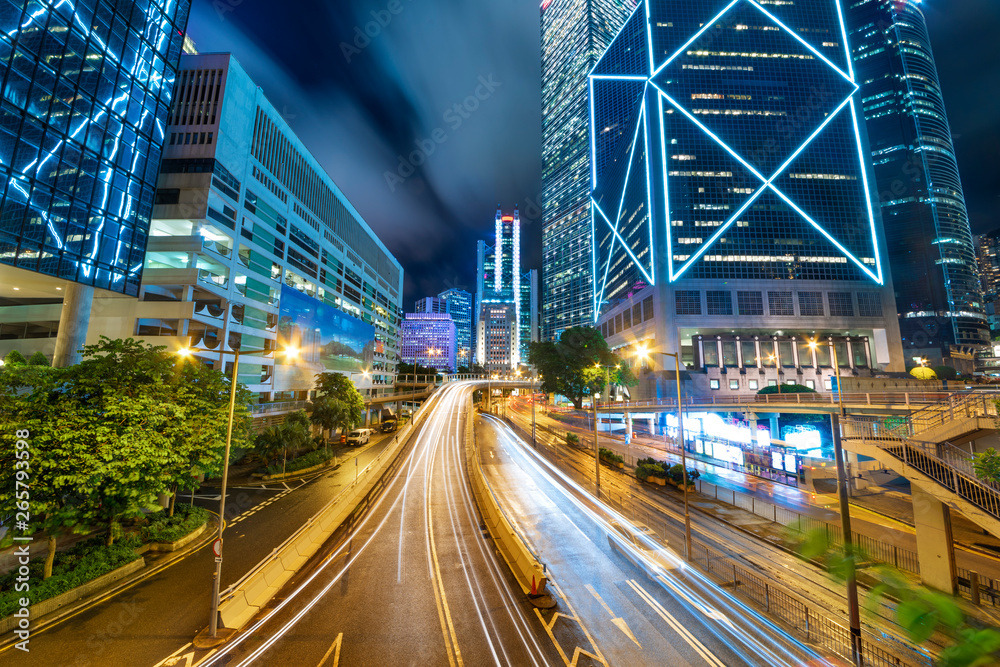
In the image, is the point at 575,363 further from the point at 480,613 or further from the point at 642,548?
the point at 480,613

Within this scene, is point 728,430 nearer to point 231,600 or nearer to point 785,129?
point 231,600

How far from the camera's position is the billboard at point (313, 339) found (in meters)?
54.6

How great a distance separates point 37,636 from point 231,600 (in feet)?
17.0

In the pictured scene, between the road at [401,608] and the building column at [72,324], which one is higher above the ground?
the building column at [72,324]

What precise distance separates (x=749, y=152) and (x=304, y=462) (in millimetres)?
92642

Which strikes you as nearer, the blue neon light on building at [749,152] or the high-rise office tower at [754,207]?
the high-rise office tower at [754,207]

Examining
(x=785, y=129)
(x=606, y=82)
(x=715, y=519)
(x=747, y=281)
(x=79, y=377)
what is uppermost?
(x=606, y=82)

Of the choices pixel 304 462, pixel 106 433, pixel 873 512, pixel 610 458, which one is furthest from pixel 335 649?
pixel 873 512

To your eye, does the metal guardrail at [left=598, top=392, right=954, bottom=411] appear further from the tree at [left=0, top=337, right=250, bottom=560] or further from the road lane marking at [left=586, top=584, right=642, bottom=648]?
the tree at [left=0, top=337, right=250, bottom=560]

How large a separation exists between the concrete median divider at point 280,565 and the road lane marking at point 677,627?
1399cm

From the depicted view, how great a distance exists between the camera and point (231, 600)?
1357 centimetres

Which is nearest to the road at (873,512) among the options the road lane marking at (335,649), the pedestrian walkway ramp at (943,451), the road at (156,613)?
the pedestrian walkway ramp at (943,451)

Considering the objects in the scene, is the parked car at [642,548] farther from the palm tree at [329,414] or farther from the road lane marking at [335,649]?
the palm tree at [329,414]

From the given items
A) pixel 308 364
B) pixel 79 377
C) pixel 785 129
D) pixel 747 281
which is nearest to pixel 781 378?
pixel 747 281
